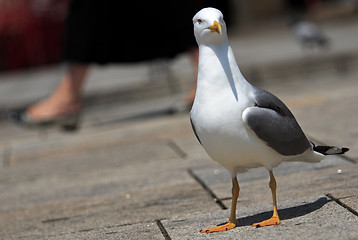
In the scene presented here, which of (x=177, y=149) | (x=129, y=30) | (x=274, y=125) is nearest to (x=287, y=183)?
(x=274, y=125)

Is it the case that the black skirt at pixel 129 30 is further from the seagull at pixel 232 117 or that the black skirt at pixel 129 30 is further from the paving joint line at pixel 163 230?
the seagull at pixel 232 117

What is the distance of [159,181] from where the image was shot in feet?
14.6

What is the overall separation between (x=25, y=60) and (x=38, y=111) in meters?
9.14

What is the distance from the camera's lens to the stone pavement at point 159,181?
3.24 m

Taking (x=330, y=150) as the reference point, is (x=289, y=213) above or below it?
below

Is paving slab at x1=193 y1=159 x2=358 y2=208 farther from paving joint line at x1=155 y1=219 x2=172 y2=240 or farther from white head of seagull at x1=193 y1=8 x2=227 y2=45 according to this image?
white head of seagull at x1=193 y1=8 x2=227 y2=45

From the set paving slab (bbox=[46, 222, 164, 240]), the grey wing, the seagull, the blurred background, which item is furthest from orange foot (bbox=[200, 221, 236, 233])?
the blurred background

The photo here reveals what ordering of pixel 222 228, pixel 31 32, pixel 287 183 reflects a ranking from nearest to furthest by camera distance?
pixel 222 228, pixel 287 183, pixel 31 32

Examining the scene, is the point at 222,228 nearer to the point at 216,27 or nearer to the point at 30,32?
the point at 216,27

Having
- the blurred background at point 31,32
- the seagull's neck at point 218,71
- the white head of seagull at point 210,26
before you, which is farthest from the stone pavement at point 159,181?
the blurred background at point 31,32

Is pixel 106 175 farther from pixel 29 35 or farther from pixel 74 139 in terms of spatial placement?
pixel 29 35

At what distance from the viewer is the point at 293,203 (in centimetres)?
340

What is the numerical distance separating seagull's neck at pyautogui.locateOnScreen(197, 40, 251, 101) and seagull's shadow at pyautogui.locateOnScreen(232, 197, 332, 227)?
22.4 inches

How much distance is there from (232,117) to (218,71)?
22cm
